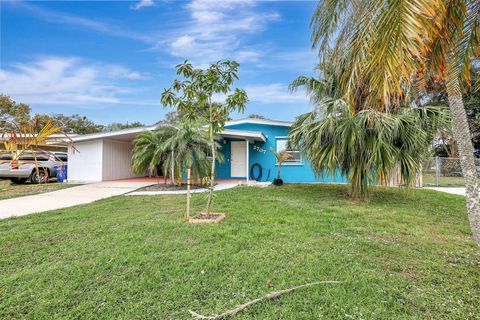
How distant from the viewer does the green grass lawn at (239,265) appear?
2.28 m

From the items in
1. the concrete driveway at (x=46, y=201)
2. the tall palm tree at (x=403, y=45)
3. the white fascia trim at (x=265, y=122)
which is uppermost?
the white fascia trim at (x=265, y=122)

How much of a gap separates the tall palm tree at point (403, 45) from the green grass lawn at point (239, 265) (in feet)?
3.57

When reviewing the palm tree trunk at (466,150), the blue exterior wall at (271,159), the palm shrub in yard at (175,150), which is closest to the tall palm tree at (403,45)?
the palm tree trunk at (466,150)

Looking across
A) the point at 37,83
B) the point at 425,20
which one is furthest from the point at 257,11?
the point at 37,83

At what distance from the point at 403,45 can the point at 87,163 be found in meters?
14.1

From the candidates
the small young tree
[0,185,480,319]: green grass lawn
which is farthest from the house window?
the small young tree

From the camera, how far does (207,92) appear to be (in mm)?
4871

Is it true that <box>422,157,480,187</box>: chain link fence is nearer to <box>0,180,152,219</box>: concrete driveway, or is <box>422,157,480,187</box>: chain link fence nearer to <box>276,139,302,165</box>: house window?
<box>276,139,302,165</box>: house window

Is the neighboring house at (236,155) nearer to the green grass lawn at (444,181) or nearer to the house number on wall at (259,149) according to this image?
the house number on wall at (259,149)

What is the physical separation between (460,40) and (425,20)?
5.50 feet

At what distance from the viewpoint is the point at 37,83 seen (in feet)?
50.6

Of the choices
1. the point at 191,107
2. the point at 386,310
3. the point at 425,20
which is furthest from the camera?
the point at 191,107

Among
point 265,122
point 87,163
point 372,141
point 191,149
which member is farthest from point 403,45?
point 87,163

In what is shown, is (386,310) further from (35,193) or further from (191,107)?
(35,193)
